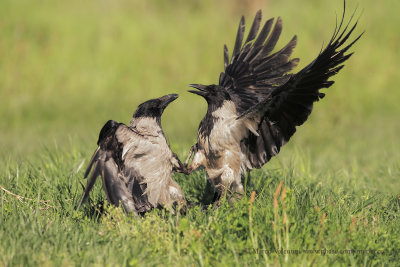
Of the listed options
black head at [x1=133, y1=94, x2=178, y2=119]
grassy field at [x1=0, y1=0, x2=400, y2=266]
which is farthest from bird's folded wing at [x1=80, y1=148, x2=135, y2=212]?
black head at [x1=133, y1=94, x2=178, y2=119]

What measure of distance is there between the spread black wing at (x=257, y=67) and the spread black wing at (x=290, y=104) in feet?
2.54

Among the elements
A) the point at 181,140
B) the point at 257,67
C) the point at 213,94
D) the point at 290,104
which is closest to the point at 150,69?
the point at 181,140

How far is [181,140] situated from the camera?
9203 mm

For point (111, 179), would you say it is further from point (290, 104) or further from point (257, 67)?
point (257, 67)

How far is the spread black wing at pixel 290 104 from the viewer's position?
445cm

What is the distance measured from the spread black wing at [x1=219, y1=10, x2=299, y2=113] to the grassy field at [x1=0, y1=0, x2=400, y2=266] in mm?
867

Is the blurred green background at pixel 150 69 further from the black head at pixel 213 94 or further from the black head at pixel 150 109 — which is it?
the black head at pixel 150 109

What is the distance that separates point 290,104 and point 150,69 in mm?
8216

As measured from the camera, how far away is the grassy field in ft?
13.1

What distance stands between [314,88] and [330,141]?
5.53 meters

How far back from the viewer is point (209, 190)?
547 centimetres

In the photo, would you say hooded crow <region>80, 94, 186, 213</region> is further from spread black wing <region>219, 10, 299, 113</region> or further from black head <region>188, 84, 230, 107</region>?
spread black wing <region>219, 10, 299, 113</region>

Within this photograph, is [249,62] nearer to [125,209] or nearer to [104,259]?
[125,209]

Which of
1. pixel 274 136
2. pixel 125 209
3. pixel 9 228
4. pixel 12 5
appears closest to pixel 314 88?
pixel 274 136
